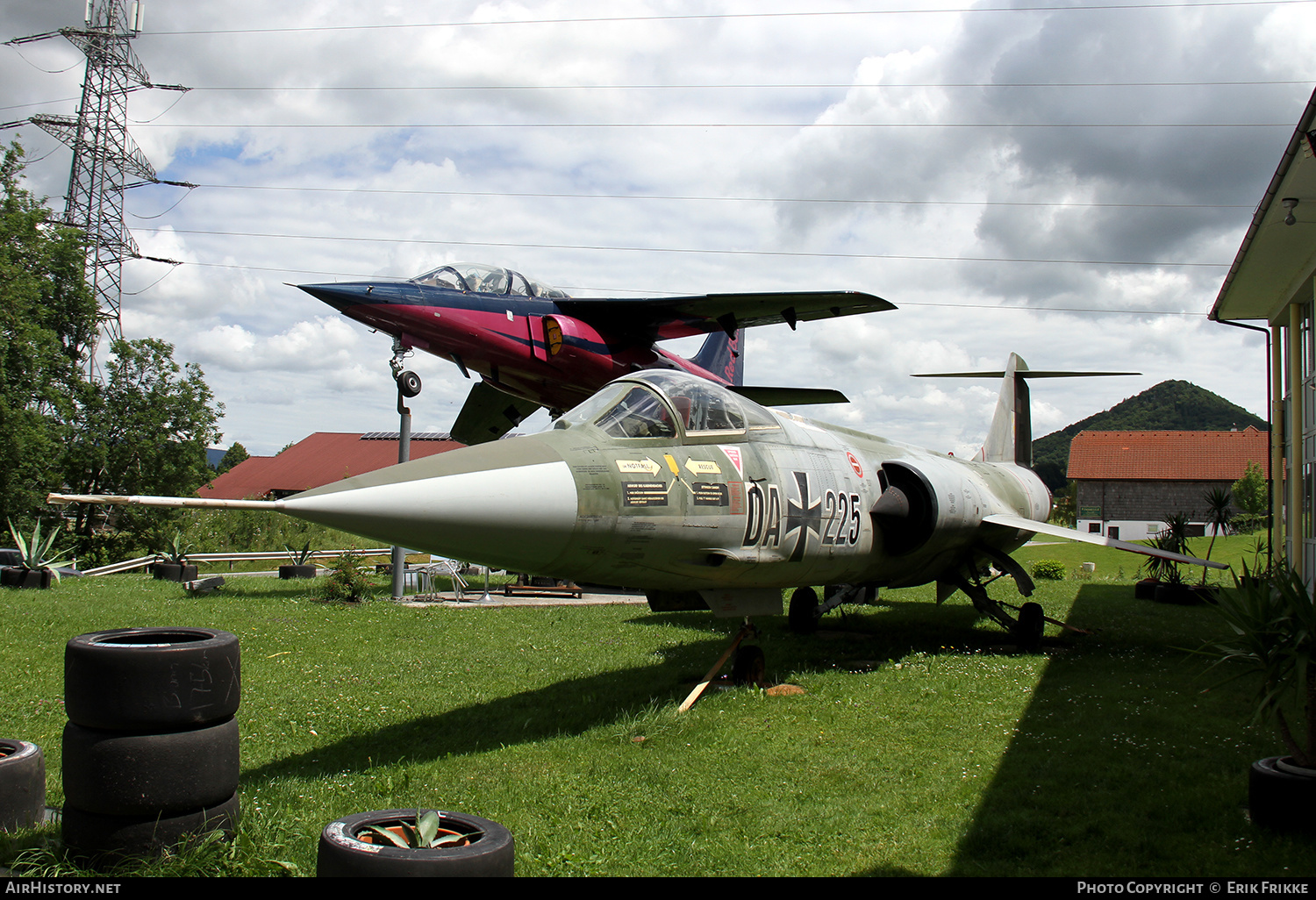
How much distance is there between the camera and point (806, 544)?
7.47 meters

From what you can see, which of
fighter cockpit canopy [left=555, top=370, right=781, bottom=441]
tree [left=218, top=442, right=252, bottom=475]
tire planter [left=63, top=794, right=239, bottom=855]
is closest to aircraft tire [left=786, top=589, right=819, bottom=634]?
fighter cockpit canopy [left=555, top=370, right=781, bottom=441]

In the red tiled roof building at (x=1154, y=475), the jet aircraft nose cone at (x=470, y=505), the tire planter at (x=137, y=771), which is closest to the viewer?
the tire planter at (x=137, y=771)

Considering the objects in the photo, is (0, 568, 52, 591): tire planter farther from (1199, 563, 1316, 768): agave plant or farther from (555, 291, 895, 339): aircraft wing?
(1199, 563, 1316, 768): agave plant

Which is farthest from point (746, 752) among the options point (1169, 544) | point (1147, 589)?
point (1169, 544)

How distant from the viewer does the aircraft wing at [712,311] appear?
13797mm

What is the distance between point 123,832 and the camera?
11.9 feet

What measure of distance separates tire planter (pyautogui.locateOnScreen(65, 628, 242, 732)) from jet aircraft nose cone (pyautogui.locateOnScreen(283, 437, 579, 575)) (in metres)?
0.88

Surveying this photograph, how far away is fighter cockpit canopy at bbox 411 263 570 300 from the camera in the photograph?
1361 cm

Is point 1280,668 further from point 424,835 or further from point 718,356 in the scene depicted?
point 718,356

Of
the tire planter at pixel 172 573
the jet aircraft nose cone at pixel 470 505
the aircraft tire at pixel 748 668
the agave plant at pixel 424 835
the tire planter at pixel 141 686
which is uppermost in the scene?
the jet aircraft nose cone at pixel 470 505

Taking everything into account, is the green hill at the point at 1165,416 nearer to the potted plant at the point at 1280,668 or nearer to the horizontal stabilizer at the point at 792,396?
the horizontal stabilizer at the point at 792,396

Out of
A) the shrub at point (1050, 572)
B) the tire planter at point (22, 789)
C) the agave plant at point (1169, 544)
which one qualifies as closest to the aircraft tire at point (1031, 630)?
the agave plant at point (1169, 544)

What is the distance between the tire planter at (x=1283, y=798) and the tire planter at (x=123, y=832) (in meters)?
5.36

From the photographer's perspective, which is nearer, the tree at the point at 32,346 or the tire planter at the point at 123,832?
the tire planter at the point at 123,832
